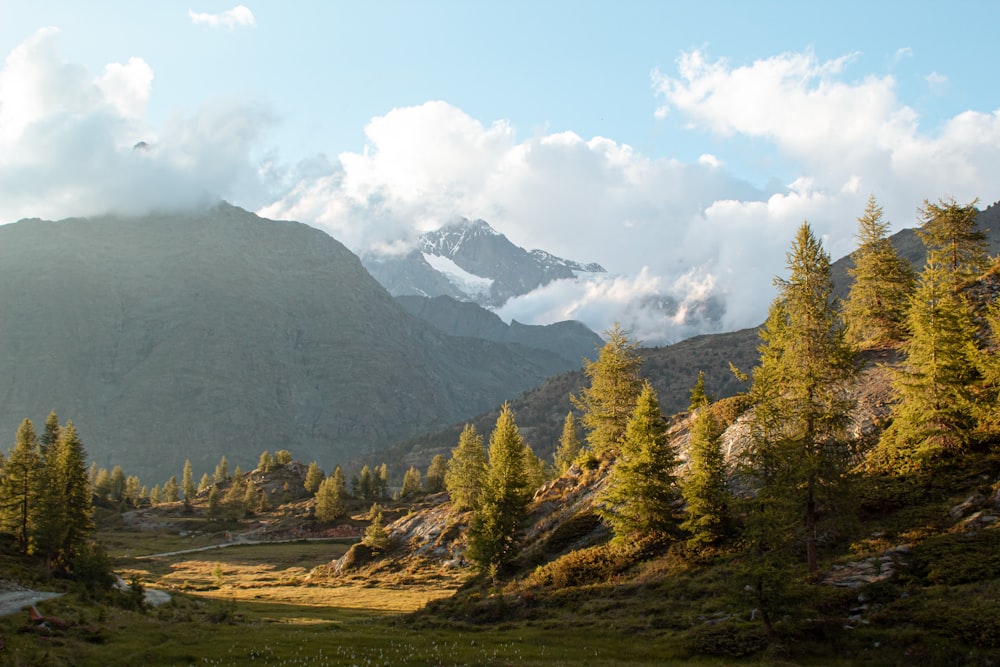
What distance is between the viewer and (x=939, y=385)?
31203mm

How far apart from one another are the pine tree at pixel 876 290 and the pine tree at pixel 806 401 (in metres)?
18.0

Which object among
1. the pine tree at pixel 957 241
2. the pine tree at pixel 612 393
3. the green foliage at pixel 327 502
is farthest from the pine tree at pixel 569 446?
the pine tree at pixel 957 241

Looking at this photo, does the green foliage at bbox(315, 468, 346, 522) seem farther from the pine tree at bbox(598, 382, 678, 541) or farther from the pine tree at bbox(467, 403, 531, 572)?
the pine tree at bbox(598, 382, 678, 541)

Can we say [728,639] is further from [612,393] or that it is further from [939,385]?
[612,393]

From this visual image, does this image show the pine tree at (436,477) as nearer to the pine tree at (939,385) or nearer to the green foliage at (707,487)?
the green foliage at (707,487)

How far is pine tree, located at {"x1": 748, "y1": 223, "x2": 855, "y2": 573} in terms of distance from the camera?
28.4 metres

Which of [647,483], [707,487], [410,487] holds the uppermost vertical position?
[647,483]

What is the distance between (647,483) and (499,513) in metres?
14.5

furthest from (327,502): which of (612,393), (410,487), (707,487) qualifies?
(707,487)

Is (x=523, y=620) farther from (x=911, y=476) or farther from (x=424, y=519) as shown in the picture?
(x=424, y=519)

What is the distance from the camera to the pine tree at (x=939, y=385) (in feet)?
102

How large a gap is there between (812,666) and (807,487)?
1016 cm

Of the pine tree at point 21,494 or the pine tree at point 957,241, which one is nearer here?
the pine tree at point 957,241

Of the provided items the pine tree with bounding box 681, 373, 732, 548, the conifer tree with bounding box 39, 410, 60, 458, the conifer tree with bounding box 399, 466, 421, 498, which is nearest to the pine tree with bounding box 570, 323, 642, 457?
the pine tree with bounding box 681, 373, 732, 548
